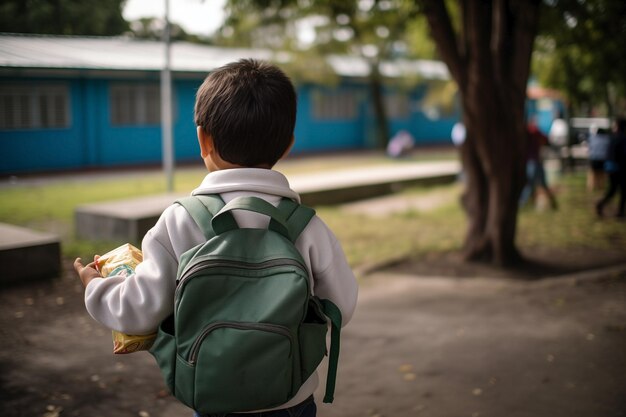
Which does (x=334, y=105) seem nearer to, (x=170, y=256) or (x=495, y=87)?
(x=495, y=87)

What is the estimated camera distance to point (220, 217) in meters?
1.83

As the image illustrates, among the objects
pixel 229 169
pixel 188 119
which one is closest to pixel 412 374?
pixel 229 169

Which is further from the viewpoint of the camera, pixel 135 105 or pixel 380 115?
pixel 380 115

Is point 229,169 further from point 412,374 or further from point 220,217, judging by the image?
point 412,374

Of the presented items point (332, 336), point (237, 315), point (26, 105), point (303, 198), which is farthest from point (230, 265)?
point (303, 198)

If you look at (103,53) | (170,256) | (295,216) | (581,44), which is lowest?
(170,256)

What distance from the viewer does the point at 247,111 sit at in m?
1.91

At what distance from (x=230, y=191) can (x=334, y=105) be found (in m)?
26.9

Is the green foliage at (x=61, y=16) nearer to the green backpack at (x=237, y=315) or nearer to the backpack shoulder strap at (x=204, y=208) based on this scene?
the backpack shoulder strap at (x=204, y=208)

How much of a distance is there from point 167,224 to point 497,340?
13.5 feet

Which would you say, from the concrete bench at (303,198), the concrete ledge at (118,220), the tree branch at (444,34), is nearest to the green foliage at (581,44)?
the tree branch at (444,34)

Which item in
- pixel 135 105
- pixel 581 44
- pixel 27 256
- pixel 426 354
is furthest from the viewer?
pixel 135 105

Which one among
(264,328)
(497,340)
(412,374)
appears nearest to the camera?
(264,328)

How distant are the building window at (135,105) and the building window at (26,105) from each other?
978cm
